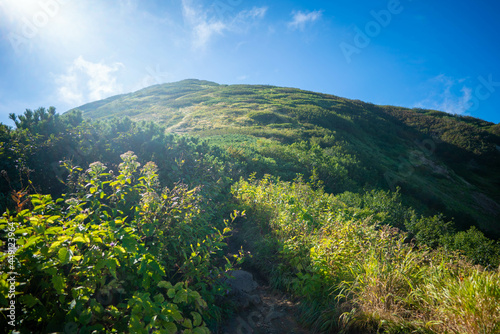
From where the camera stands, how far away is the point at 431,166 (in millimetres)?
25641

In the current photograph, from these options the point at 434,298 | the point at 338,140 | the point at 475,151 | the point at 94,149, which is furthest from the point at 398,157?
the point at 94,149

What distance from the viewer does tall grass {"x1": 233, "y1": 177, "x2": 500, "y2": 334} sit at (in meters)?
2.62

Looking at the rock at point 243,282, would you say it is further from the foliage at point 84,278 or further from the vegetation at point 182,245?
the foliage at point 84,278

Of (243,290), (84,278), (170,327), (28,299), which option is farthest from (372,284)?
(28,299)

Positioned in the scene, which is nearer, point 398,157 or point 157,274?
point 157,274

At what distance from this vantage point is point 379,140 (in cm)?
2898

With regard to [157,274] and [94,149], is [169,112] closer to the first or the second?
[94,149]

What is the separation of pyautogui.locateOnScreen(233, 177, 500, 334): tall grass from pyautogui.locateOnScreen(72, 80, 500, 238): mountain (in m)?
8.01

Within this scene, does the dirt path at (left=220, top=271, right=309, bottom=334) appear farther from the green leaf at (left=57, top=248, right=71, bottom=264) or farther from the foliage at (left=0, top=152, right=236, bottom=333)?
the green leaf at (left=57, top=248, right=71, bottom=264)

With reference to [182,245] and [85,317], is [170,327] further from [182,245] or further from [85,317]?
[182,245]

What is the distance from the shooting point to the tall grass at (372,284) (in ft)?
8.59

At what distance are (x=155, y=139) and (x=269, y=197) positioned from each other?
12.4ft

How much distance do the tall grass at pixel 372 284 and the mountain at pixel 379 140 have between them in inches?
316

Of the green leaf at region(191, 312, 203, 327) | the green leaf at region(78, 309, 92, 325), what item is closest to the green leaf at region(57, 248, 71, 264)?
the green leaf at region(78, 309, 92, 325)
